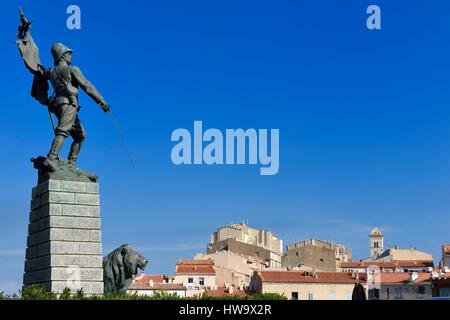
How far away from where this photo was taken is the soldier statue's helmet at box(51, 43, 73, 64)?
16250 millimetres

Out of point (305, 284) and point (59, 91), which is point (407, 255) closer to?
→ point (305, 284)

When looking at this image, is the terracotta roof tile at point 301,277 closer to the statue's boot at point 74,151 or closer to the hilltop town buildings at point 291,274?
the hilltop town buildings at point 291,274

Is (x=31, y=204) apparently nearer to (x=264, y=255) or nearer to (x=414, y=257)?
(x=264, y=255)

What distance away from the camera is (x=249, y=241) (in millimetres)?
115438

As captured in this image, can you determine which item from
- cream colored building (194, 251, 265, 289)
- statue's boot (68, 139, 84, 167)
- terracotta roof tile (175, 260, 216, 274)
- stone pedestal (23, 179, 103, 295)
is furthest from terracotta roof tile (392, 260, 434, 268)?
stone pedestal (23, 179, 103, 295)

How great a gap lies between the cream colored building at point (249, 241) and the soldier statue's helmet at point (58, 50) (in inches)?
3346

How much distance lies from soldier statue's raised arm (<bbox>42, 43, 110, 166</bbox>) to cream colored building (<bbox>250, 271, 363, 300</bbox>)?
184ft

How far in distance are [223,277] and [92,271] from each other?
239ft

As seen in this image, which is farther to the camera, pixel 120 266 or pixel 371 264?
pixel 371 264

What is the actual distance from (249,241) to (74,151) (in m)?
100

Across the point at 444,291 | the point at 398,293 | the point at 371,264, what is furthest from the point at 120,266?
the point at 371,264
